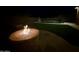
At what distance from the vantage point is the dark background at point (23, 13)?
144cm

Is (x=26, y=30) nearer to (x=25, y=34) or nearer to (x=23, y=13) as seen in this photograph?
(x=25, y=34)

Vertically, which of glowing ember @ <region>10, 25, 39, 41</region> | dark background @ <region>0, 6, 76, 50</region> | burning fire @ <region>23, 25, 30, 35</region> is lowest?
glowing ember @ <region>10, 25, 39, 41</region>

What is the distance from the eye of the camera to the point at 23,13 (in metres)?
1.45

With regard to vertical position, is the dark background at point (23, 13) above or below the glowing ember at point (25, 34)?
above

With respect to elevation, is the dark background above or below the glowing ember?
above

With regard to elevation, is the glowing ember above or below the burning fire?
below

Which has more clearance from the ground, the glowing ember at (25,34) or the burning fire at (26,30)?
the burning fire at (26,30)

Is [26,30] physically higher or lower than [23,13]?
lower

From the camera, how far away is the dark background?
1444mm

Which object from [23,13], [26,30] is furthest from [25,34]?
[23,13]

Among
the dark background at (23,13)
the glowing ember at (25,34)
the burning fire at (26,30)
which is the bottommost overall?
the glowing ember at (25,34)

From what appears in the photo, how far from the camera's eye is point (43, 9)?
145 cm
